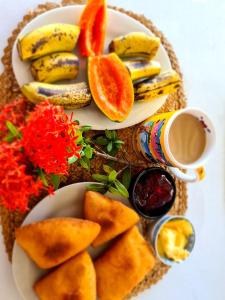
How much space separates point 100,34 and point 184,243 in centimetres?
54

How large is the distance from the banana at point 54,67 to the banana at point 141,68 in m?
0.12

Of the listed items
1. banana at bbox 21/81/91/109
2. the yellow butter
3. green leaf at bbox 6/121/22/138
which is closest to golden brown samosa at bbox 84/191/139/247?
the yellow butter

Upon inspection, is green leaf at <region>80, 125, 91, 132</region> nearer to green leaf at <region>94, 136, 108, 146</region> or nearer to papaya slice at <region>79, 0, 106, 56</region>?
green leaf at <region>94, 136, 108, 146</region>

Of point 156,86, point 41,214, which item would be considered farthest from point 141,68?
point 41,214

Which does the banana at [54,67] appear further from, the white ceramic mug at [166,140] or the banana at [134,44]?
the white ceramic mug at [166,140]

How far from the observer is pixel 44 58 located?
0.91 m

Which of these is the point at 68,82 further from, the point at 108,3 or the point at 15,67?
the point at 108,3

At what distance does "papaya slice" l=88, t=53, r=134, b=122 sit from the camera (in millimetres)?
929

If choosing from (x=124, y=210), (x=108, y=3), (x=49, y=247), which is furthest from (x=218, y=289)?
(x=108, y=3)

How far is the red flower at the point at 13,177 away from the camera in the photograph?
63 cm

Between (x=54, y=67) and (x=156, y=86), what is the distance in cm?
23

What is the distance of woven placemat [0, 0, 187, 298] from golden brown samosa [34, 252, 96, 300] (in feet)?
0.37

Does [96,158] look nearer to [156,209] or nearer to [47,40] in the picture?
[156,209]

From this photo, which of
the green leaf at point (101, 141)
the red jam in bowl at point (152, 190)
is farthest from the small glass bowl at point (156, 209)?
the green leaf at point (101, 141)
